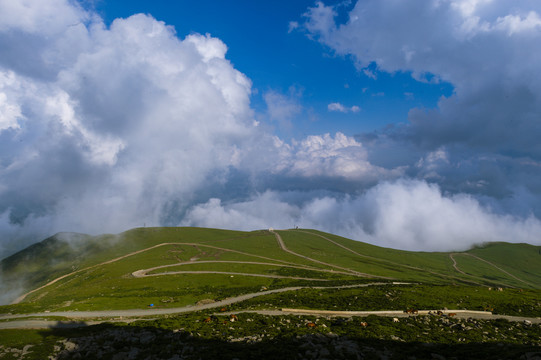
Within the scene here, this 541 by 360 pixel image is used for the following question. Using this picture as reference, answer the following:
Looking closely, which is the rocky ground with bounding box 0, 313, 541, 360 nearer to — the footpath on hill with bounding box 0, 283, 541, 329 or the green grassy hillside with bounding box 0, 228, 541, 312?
the footpath on hill with bounding box 0, 283, 541, 329

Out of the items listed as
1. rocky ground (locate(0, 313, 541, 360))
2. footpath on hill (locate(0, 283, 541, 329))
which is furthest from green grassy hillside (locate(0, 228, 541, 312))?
rocky ground (locate(0, 313, 541, 360))

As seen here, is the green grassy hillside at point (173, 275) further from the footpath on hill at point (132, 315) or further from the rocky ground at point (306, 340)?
the rocky ground at point (306, 340)

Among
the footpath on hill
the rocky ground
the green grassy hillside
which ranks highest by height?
the rocky ground

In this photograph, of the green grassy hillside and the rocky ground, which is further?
the green grassy hillside

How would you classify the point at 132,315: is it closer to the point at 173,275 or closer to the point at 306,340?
the point at 306,340

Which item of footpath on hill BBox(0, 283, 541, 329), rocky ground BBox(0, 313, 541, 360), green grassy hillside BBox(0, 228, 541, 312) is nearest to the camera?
rocky ground BBox(0, 313, 541, 360)

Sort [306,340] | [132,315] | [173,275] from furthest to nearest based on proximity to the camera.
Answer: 1. [173,275]
2. [132,315]
3. [306,340]

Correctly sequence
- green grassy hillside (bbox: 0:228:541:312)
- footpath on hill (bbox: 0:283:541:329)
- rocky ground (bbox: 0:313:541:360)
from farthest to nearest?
1. green grassy hillside (bbox: 0:228:541:312)
2. footpath on hill (bbox: 0:283:541:329)
3. rocky ground (bbox: 0:313:541:360)

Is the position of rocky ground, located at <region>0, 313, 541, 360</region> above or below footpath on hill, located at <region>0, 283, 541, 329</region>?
above

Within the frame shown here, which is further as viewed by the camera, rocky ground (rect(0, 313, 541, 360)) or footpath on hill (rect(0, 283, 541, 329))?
footpath on hill (rect(0, 283, 541, 329))

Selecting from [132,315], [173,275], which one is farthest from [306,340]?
[173,275]

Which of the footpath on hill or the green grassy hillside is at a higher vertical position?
the footpath on hill

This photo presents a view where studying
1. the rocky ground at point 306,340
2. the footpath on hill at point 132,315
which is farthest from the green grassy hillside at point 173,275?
the rocky ground at point 306,340

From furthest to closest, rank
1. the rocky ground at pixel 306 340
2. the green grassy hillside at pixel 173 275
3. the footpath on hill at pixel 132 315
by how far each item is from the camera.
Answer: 1. the green grassy hillside at pixel 173 275
2. the footpath on hill at pixel 132 315
3. the rocky ground at pixel 306 340
